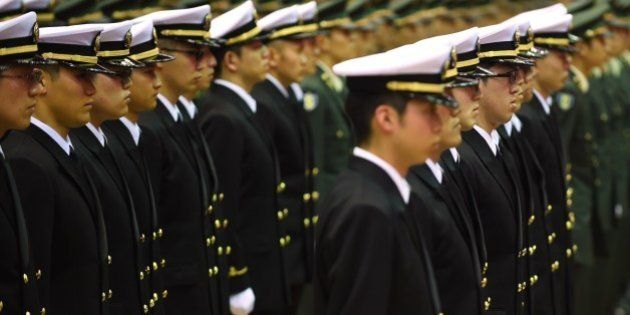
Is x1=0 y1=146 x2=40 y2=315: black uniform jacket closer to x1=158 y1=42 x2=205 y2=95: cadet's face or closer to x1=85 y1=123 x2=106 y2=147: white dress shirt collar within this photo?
x1=85 y1=123 x2=106 y2=147: white dress shirt collar

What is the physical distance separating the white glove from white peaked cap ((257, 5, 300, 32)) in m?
1.56

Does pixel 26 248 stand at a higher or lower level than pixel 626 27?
higher

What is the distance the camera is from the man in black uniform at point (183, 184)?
6.79 metres

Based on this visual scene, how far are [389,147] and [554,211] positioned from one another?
3184 millimetres

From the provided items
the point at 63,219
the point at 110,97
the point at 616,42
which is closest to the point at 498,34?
the point at 110,97

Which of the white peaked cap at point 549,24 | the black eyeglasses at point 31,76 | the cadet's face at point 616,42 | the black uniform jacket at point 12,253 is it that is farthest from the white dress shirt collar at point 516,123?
the cadet's face at point 616,42

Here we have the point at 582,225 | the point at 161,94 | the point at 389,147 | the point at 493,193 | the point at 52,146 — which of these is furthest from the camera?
the point at 582,225

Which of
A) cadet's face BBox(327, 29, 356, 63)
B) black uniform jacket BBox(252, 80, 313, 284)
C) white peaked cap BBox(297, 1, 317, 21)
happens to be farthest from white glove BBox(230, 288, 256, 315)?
cadet's face BBox(327, 29, 356, 63)

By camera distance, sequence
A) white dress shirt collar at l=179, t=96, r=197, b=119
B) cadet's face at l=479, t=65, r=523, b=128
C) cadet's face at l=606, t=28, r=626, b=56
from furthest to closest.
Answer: cadet's face at l=606, t=28, r=626, b=56 → white dress shirt collar at l=179, t=96, r=197, b=119 → cadet's face at l=479, t=65, r=523, b=128

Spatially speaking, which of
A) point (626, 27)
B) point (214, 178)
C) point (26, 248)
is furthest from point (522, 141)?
point (626, 27)

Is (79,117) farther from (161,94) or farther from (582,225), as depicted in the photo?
(582,225)

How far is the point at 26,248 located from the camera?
495cm

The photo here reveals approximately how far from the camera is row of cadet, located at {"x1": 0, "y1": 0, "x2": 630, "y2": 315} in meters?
4.84

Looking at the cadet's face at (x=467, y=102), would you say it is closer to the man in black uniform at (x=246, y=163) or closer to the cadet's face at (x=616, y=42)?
the man in black uniform at (x=246, y=163)
